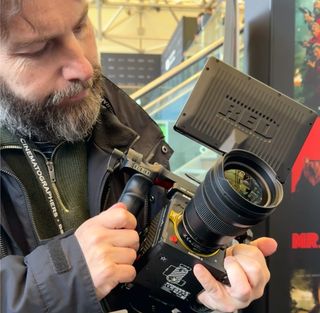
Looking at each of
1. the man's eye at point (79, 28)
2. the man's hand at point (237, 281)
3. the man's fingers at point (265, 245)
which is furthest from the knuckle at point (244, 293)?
the man's eye at point (79, 28)

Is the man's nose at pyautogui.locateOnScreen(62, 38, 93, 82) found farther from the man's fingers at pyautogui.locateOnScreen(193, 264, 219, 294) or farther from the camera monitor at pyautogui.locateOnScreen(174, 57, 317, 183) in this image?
the man's fingers at pyautogui.locateOnScreen(193, 264, 219, 294)

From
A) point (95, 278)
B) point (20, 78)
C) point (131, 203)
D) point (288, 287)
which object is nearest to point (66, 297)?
point (95, 278)

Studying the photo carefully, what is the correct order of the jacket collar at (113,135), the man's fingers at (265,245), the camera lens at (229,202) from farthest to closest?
the jacket collar at (113,135) → the man's fingers at (265,245) → the camera lens at (229,202)

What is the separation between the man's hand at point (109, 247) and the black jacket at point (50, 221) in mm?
16

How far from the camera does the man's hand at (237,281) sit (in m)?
0.78

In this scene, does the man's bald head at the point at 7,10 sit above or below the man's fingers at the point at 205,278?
above

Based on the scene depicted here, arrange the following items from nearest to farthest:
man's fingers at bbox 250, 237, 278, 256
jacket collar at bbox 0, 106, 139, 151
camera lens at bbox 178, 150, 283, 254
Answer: camera lens at bbox 178, 150, 283, 254, man's fingers at bbox 250, 237, 278, 256, jacket collar at bbox 0, 106, 139, 151

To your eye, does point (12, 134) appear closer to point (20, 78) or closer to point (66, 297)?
point (20, 78)

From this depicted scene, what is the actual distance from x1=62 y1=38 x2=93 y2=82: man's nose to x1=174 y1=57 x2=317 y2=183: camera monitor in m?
0.20

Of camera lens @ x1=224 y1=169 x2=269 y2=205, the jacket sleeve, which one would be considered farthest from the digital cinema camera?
the jacket sleeve

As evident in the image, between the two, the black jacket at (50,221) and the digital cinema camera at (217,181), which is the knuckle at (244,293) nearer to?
the digital cinema camera at (217,181)

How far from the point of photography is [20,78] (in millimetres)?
946

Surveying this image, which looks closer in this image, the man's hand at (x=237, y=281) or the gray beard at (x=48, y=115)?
the man's hand at (x=237, y=281)

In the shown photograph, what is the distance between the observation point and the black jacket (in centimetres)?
77
